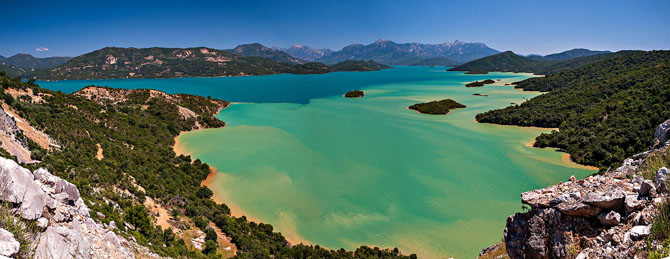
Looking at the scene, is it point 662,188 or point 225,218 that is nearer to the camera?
point 662,188

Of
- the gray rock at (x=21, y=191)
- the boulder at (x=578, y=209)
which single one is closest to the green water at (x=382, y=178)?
the boulder at (x=578, y=209)

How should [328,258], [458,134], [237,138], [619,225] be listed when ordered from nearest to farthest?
1. [619,225]
2. [328,258]
3. [237,138]
4. [458,134]

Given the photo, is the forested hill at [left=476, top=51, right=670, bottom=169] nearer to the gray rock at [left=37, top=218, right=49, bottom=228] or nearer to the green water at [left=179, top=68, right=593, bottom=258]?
the green water at [left=179, top=68, right=593, bottom=258]

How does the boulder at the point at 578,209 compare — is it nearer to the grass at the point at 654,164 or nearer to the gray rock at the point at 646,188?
the gray rock at the point at 646,188

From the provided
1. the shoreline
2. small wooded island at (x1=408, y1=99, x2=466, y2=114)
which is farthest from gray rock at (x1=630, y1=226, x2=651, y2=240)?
small wooded island at (x1=408, y1=99, x2=466, y2=114)

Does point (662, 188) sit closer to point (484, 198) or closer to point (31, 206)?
point (31, 206)

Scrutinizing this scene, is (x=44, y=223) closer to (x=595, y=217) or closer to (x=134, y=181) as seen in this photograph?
(x=595, y=217)

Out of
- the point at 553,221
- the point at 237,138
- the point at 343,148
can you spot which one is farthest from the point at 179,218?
the point at 237,138
